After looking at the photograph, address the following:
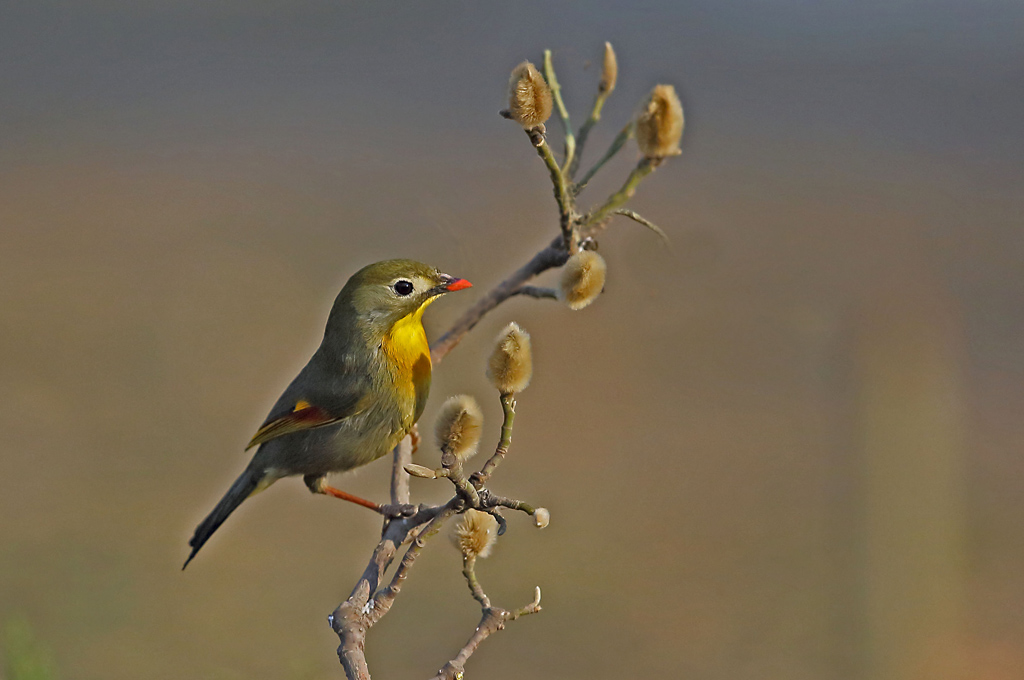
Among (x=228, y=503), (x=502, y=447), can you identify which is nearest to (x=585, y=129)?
(x=502, y=447)

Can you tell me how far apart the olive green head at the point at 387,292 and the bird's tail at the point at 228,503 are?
0.40 meters

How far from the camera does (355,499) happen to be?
178 centimetres

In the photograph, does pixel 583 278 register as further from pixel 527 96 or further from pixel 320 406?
pixel 320 406

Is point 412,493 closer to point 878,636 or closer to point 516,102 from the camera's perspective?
point 516,102

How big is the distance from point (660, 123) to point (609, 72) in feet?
1.59

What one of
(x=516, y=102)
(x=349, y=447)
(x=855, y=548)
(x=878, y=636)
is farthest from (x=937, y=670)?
(x=516, y=102)

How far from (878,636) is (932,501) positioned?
2.90 feet

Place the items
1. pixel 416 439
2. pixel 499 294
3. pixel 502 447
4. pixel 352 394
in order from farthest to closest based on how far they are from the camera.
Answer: pixel 416 439
pixel 499 294
pixel 352 394
pixel 502 447

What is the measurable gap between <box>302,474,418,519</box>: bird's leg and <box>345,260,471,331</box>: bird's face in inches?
15.5

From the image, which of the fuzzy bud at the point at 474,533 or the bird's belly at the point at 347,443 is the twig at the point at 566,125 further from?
the fuzzy bud at the point at 474,533

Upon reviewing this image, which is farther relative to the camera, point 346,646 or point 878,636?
point 878,636

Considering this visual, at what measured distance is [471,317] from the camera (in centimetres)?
197

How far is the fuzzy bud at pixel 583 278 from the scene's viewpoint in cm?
124

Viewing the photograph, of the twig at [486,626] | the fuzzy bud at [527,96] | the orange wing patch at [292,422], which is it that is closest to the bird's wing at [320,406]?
the orange wing patch at [292,422]
